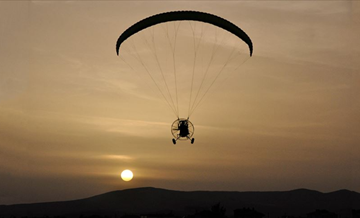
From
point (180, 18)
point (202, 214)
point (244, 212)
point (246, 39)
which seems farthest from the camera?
point (244, 212)

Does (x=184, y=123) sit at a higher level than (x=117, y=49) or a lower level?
lower

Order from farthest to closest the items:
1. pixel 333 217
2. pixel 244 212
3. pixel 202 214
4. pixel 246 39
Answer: pixel 333 217 → pixel 244 212 → pixel 202 214 → pixel 246 39

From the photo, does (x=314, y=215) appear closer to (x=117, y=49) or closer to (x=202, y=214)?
A: (x=202, y=214)

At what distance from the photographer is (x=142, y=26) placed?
36938mm

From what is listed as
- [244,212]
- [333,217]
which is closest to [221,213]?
[244,212]

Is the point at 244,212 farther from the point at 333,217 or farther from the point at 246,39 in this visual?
the point at 246,39

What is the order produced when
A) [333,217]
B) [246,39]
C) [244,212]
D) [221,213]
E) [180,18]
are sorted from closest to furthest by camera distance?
1. [180,18]
2. [246,39]
3. [221,213]
4. [244,212]
5. [333,217]

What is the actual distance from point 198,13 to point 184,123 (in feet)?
27.4

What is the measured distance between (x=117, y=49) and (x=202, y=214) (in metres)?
70.0

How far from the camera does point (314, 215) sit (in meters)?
136

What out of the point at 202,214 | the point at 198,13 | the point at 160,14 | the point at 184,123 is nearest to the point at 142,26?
the point at 160,14

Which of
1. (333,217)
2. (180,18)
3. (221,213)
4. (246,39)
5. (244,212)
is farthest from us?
(333,217)

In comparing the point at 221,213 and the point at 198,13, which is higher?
the point at 198,13

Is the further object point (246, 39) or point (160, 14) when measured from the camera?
point (246, 39)
